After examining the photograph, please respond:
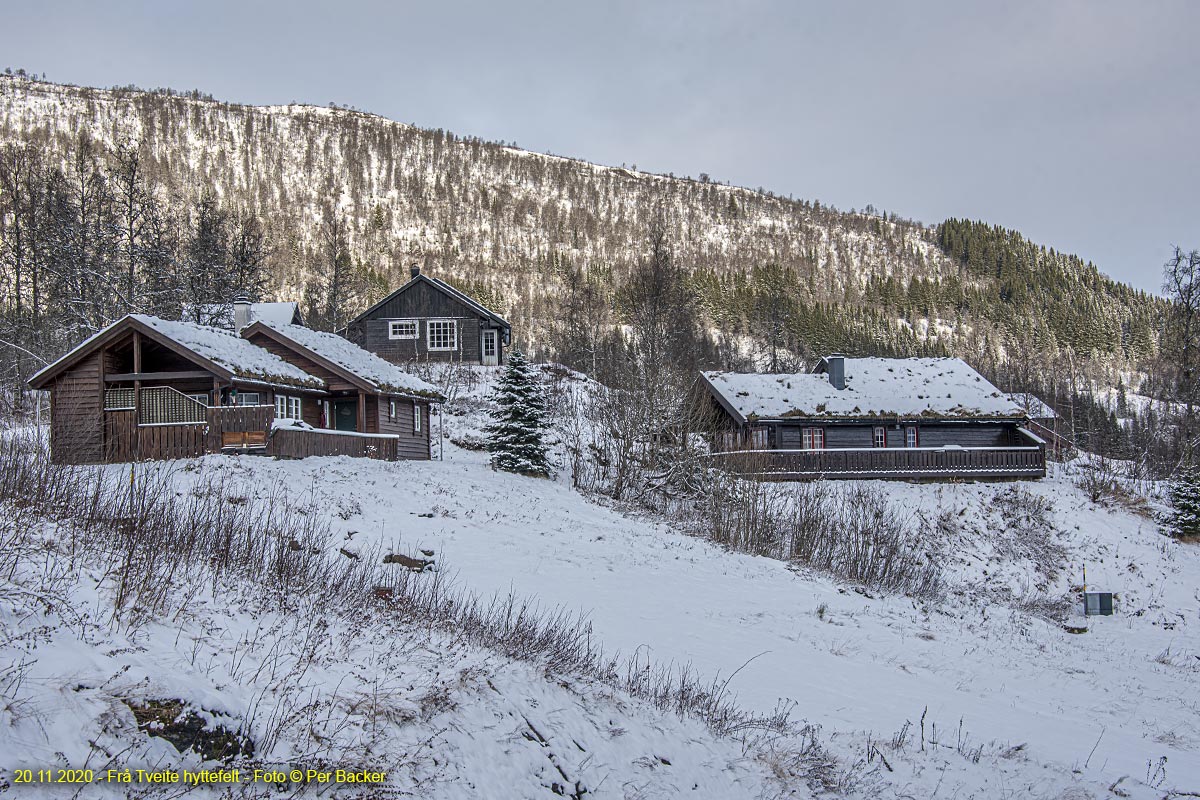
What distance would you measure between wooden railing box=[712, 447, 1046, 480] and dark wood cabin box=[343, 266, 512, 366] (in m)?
26.0

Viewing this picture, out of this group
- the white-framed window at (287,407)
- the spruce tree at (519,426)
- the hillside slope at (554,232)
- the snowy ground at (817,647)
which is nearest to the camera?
the snowy ground at (817,647)

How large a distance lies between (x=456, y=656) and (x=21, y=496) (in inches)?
206

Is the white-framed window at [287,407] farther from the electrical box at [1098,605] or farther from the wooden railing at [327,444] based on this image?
the electrical box at [1098,605]

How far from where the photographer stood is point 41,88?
161500 mm

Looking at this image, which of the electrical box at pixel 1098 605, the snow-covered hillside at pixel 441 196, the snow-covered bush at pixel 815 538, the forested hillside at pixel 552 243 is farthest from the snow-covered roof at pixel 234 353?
the snow-covered hillside at pixel 441 196

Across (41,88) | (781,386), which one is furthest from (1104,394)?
(41,88)

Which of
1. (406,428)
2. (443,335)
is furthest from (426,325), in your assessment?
(406,428)

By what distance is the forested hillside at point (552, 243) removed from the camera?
8956 cm

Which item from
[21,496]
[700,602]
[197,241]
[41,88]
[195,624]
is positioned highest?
[41,88]

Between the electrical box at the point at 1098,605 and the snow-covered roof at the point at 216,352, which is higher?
the snow-covered roof at the point at 216,352

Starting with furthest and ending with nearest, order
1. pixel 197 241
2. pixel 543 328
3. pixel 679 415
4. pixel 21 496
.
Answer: pixel 543 328 < pixel 197 241 < pixel 679 415 < pixel 21 496

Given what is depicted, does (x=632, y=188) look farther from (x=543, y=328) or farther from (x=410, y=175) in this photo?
(x=543, y=328)

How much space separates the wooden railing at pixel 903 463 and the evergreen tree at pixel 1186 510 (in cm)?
507

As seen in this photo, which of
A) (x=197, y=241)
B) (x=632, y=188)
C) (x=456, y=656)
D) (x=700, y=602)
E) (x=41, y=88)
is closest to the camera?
(x=456, y=656)
